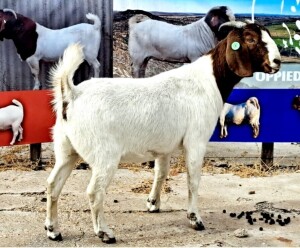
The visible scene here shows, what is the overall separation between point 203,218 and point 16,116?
2766 millimetres

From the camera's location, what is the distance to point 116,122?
478 centimetres

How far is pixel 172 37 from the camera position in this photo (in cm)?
760

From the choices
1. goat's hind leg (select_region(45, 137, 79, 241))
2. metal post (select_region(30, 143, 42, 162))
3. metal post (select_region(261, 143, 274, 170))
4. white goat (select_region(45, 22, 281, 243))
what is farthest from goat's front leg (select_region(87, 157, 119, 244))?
metal post (select_region(261, 143, 274, 170))

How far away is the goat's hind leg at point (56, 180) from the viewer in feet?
16.3

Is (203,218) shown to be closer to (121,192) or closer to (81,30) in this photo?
(121,192)

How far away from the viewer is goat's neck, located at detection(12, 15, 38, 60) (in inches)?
288

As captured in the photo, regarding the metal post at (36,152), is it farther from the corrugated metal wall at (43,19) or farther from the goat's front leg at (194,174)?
the goat's front leg at (194,174)

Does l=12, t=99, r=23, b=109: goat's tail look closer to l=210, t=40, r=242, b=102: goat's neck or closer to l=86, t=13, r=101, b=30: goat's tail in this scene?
l=86, t=13, r=101, b=30: goat's tail

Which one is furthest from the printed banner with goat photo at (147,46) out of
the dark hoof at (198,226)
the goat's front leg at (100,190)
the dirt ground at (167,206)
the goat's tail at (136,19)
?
the goat's front leg at (100,190)

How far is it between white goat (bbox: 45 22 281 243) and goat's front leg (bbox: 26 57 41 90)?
2.47 meters

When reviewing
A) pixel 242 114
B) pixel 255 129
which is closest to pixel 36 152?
pixel 242 114

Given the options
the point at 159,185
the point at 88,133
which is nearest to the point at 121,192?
the point at 159,185

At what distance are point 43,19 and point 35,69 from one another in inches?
24.3

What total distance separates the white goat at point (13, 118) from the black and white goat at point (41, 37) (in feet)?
1.20
